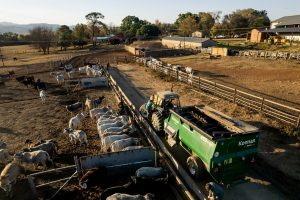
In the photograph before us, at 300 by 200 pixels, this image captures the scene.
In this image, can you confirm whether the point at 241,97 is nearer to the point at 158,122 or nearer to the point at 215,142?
the point at 158,122

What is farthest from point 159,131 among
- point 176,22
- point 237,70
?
point 176,22

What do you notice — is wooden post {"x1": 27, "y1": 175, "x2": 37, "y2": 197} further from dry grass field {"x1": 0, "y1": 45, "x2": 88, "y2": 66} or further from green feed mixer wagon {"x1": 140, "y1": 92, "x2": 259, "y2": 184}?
dry grass field {"x1": 0, "y1": 45, "x2": 88, "y2": 66}

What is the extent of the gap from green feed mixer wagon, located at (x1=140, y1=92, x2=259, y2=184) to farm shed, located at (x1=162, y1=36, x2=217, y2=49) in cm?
5344

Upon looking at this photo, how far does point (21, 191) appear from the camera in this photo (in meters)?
10.9

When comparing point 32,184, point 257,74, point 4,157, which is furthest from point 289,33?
point 32,184

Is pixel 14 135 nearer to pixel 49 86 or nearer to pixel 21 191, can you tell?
pixel 21 191

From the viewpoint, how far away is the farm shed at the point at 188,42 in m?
64.4

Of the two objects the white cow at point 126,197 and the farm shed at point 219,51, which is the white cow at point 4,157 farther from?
the farm shed at point 219,51

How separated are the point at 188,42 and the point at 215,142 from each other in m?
62.1

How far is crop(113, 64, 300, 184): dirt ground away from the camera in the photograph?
1268 cm

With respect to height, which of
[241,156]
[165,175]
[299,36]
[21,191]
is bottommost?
[21,191]

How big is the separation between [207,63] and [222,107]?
24809mm

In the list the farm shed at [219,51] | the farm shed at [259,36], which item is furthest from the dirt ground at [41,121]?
the farm shed at [259,36]

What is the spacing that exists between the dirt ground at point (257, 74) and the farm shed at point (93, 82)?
13.0 metres
